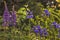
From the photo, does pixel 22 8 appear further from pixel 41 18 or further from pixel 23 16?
pixel 41 18

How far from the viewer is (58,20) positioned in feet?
14.3

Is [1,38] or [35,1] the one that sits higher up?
[35,1]

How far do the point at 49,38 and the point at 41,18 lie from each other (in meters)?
0.54

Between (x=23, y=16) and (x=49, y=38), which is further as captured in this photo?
(x=23, y=16)

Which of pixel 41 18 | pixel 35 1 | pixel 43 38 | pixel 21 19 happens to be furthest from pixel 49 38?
pixel 35 1

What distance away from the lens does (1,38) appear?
3.77 metres

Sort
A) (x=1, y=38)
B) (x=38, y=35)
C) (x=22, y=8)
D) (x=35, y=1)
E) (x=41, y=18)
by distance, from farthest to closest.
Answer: (x=35, y=1) < (x=22, y=8) < (x=41, y=18) < (x=1, y=38) < (x=38, y=35)

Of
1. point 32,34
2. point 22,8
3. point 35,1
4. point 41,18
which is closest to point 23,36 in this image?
point 32,34

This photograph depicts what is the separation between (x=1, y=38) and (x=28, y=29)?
18.5 inches

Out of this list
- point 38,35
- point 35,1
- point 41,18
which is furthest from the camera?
point 35,1

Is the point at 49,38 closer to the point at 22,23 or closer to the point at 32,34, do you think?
the point at 32,34

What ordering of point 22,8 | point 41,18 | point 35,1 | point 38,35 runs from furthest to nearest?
point 35,1 → point 22,8 → point 41,18 → point 38,35

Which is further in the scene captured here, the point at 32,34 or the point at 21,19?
the point at 21,19

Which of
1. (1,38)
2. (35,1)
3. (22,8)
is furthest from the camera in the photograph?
(35,1)
